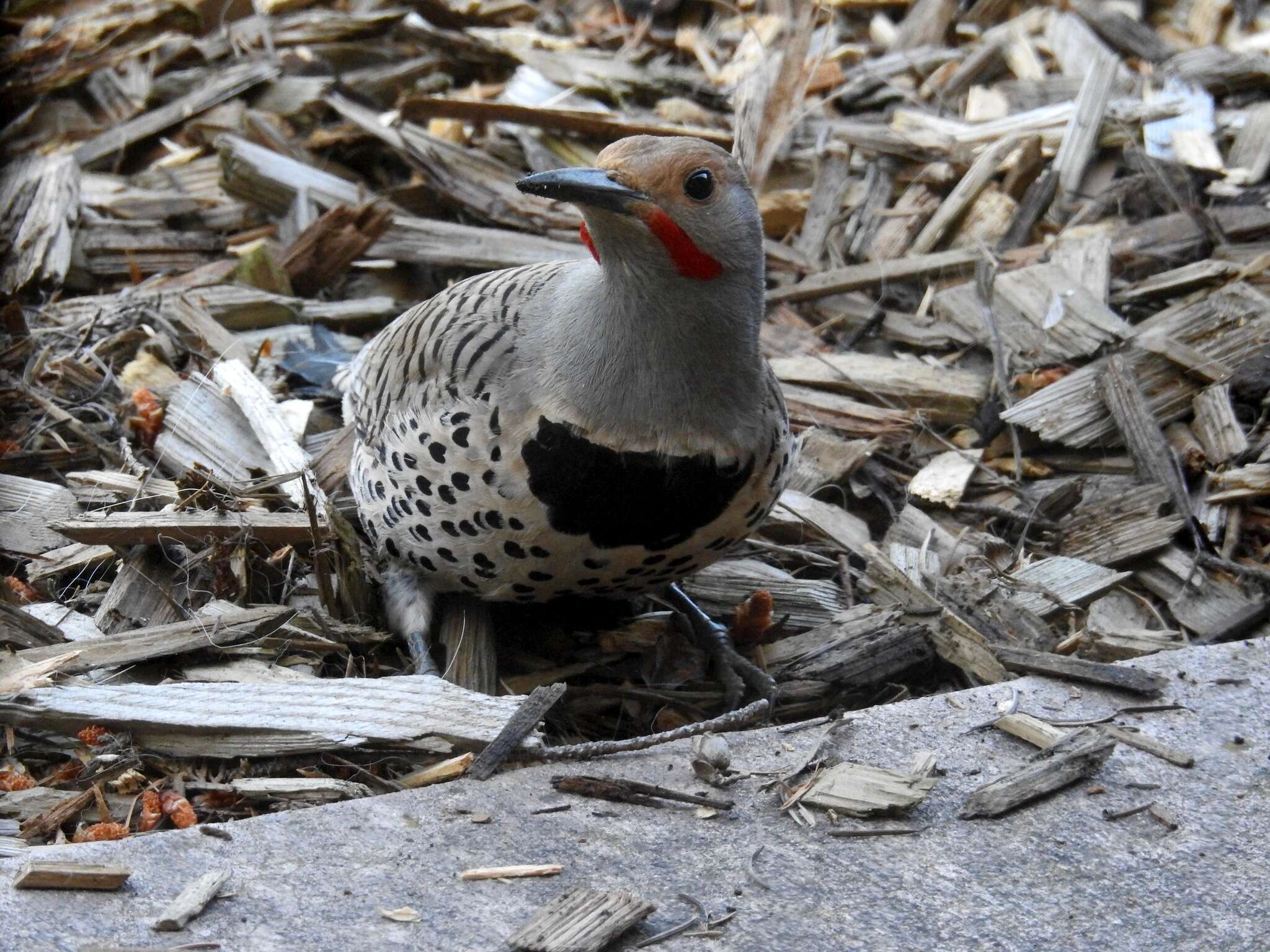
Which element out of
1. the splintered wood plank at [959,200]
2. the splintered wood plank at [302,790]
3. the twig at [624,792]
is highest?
the splintered wood plank at [959,200]

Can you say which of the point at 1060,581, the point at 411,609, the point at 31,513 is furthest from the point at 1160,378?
the point at 31,513

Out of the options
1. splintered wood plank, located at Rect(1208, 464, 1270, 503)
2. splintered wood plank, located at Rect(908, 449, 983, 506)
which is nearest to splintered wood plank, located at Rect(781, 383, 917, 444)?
splintered wood plank, located at Rect(908, 449, 983, 506)

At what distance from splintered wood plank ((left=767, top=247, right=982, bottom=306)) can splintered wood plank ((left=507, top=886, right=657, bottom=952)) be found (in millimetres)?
3383

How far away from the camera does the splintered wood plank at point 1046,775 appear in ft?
9.72

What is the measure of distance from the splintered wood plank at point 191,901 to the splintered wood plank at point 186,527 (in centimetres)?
141

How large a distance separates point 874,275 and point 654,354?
2.36m

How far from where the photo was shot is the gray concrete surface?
246 centimetres

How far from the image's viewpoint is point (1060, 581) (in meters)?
4.23

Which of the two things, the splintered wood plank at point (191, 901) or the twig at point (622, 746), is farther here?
the twig at point (622, 746)

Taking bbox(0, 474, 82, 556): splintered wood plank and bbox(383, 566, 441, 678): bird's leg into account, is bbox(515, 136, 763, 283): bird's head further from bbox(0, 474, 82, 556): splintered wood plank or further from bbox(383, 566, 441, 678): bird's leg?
bbox(0, 474, 82, 556): splintered wood plank

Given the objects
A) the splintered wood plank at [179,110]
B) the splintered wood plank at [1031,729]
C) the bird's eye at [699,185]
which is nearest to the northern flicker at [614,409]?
the bird's eye at [699,185]

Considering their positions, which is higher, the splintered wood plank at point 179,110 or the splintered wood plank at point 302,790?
the splintered wood plank at point 179,110

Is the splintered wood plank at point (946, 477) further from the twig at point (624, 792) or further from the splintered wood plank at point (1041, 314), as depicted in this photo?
the twig at point (624, 792)

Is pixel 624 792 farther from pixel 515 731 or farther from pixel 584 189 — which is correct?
pixel 584 189
